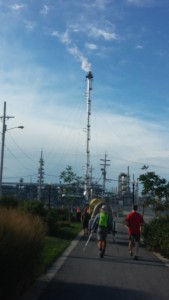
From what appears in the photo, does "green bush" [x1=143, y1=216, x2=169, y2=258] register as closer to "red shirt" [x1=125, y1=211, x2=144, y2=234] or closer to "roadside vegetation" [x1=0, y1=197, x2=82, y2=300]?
"red shirt" [x1=125, y1=211, x2=144, y2=234]

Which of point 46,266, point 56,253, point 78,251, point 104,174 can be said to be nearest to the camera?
point 46,266

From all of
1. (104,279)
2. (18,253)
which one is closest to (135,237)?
(104,279)

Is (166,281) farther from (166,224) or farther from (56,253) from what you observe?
(166,224)

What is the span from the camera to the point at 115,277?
10.9 meters

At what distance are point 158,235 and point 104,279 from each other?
6163 millimetres

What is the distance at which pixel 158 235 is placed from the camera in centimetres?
1636

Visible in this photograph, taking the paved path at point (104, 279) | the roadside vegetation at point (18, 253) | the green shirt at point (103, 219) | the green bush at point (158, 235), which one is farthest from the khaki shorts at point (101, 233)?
the roadside vegetation at point (18, 253)

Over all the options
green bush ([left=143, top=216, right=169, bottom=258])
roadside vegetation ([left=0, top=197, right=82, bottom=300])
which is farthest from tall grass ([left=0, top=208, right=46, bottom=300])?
green bush ([left=143, top=216, right=169, bottom=258])

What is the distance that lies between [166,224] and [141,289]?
7.58 m

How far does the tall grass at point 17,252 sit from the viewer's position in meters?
6.96

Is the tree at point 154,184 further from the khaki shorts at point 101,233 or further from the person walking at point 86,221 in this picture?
the khaki shorts at point 101,233

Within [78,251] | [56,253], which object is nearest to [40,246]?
[56,253]

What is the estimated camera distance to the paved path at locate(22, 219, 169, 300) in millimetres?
8812

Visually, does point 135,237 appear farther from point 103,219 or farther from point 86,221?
point 86,221
